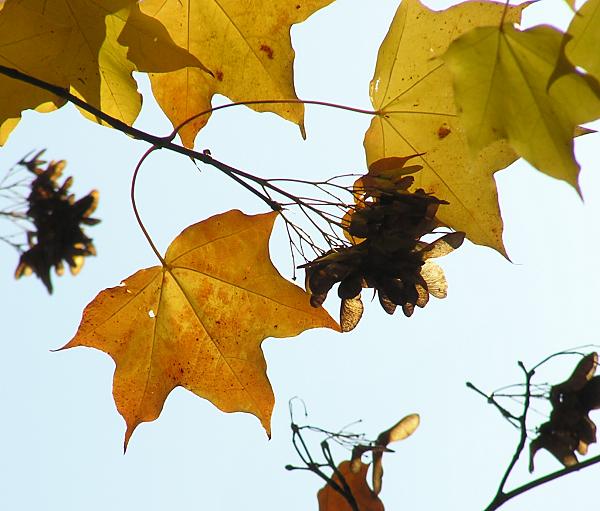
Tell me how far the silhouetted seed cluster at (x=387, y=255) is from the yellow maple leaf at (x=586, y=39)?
0.85ft

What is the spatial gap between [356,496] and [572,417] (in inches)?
13.0

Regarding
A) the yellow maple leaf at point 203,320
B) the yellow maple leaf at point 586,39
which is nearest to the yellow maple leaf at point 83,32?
the yellow maple leaf at point 203,320

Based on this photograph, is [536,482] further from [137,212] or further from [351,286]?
[137,212]

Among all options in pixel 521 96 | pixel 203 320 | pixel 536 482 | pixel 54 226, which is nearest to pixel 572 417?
pixel 536 482

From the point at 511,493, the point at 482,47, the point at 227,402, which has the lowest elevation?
the point at 511,493

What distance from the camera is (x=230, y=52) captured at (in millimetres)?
1145

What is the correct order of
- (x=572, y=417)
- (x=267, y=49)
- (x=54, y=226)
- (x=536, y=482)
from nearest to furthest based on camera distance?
(x=536, y=482) < (x=572, y=417) < (x=267, y=49) < (x=54, y=226)

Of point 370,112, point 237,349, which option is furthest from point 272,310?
point 370,112

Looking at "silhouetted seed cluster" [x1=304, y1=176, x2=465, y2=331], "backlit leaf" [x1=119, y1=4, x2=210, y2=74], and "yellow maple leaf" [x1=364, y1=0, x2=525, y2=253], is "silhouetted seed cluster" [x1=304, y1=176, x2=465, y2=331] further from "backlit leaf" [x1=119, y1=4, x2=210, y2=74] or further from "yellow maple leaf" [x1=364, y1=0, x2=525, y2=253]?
"backlit leaf" [x1=119, y1=4, x2=210, y2=74]

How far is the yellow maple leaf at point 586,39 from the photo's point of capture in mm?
859

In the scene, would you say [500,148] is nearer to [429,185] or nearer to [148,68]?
[429,185]

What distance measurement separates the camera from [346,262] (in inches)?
38.6

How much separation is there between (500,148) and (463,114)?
28 cm

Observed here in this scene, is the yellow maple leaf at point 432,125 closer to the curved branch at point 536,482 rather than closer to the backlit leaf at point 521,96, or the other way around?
the backlit leaf at point 521,96
